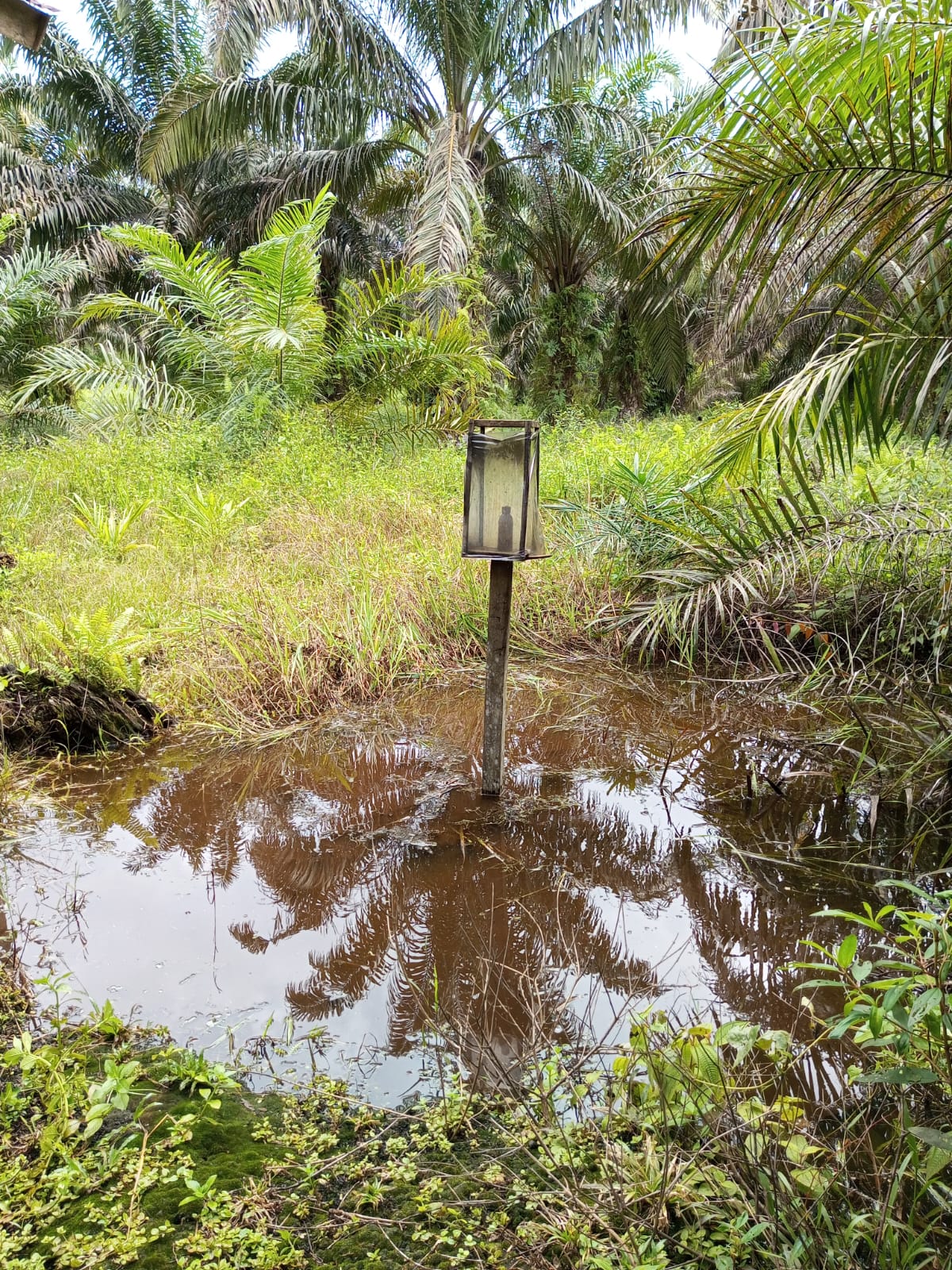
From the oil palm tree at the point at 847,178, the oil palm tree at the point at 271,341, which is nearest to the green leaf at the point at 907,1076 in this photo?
the oil palm tree at the point at 847,178

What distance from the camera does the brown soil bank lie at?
3.85m

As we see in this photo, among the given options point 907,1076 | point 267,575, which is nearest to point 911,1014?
point 907,1076

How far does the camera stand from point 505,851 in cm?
310

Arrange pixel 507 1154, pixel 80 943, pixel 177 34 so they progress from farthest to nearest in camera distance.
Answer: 1. pixel 177 34
2. pixel 80 943
3. pixel 507 1154

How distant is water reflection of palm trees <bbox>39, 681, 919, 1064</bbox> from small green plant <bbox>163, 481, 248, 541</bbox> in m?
2.81

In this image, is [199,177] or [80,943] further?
[199,177]

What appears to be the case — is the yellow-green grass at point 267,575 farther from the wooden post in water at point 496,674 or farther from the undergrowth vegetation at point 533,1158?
the undergrowth vegetation at point 533,1158

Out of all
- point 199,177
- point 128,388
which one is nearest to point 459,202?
point 128,388

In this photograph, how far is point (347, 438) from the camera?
9.26 m

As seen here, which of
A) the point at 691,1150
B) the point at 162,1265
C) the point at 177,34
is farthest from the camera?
the point at 177,34

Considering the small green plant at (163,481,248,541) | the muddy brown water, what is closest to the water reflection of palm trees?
the muddy brown water

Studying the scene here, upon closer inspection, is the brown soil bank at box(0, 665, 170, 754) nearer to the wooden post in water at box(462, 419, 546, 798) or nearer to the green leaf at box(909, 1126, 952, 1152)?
the wooden post in water at box(462, 419, 546, 798)

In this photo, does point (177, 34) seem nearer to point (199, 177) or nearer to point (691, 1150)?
point (199, 177)

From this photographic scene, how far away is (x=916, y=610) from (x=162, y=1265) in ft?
13.1
